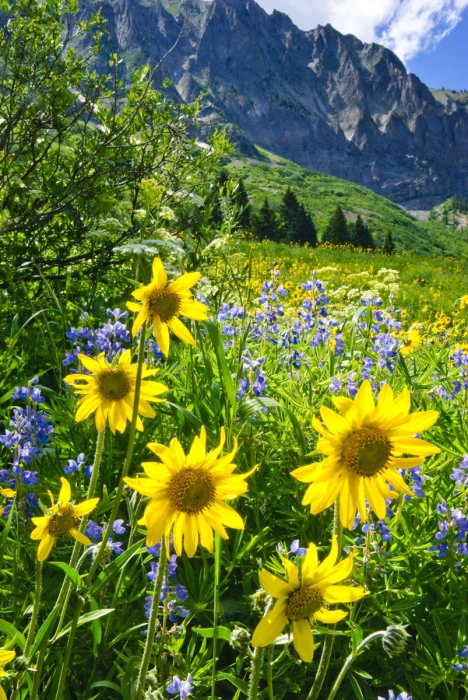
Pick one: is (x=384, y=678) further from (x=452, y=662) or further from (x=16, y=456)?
(x=16, y=456)

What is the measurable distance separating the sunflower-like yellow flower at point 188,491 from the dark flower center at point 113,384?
0.29 meters

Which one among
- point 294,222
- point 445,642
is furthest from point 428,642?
point 294,222

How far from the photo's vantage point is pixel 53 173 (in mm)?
3754

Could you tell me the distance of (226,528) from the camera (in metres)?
1.94

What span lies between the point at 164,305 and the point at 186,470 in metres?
0.36

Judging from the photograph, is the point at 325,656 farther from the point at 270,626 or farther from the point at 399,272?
the point at 399,272

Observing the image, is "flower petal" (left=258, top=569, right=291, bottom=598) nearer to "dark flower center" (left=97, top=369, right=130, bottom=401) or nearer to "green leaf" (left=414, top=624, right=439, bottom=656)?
"dark flower center" (left=97, top=369, right=130, bottom=401)

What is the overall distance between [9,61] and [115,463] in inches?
112

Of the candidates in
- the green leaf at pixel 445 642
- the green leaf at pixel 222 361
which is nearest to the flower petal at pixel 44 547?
the green leaf at pixel 222 361

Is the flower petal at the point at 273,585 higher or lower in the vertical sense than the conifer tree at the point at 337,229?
lower

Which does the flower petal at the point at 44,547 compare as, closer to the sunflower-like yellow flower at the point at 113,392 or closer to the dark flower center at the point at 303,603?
the sunflower-like yellow flower at the point at 113,392

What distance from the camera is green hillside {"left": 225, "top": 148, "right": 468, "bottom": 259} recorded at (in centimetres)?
7188

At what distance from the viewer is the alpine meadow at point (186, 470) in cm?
90

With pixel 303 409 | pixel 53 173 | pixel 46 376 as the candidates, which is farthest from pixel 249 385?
pixel 53 173
